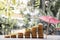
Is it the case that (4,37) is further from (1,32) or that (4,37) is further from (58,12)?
(58,12)

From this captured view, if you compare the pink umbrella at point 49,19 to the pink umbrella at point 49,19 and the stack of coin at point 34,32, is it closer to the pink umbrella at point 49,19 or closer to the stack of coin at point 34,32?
the pink umbrella at point 49,19

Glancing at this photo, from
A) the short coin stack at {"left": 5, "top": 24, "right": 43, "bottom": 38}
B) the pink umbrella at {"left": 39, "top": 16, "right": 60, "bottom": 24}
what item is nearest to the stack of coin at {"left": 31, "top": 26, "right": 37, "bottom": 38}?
the short coin stack at {"left": 5, "top": 24, "right": 43, "bottom": 38}

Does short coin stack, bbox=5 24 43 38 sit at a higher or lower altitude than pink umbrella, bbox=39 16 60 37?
lower

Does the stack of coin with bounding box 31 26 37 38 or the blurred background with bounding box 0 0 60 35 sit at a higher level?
the blurred background with bounding box 0 0 60 35

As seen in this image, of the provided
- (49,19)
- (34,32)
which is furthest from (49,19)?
(34,32)

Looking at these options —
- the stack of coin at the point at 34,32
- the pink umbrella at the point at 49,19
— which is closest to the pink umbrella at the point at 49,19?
the pink umbrella at the point at 49,19

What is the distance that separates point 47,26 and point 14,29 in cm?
34

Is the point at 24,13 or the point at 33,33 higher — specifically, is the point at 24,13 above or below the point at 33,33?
above

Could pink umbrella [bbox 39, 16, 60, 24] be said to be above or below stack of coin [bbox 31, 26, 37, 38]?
above

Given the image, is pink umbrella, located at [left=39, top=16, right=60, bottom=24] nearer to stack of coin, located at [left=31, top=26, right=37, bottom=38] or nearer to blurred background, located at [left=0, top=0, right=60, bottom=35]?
blurred background, located at [left=0, top=0, right=60, bottom=35]

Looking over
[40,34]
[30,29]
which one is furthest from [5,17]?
[40,34]

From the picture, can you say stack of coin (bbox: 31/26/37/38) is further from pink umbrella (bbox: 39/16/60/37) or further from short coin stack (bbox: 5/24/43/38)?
pink umbrella (bbox: 39/16/60/37)

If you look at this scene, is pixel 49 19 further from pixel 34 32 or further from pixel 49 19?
pixel 34 32

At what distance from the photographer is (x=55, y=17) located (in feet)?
5.45
